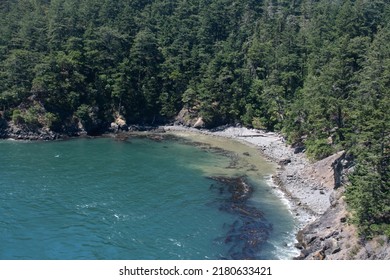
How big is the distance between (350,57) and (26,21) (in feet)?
231

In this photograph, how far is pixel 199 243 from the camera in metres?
43.1

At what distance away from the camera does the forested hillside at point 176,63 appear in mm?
80625

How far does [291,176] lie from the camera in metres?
62.5

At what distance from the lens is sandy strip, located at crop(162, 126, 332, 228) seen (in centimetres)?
5231

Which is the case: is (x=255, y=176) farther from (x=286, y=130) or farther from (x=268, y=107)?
(x=268, y=107)

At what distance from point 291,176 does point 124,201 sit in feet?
84.7

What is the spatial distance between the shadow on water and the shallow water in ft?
2.44

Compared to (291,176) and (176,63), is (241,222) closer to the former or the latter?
(291,176)

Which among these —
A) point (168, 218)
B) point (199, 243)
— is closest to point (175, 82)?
point (168, 218)

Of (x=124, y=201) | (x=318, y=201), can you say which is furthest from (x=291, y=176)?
(x=124, y=201)

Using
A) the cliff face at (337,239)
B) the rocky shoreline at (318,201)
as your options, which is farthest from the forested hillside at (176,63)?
the cliff face at (337,239)

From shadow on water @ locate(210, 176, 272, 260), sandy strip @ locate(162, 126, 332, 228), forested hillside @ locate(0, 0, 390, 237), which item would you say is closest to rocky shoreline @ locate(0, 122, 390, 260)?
sandy strip @ locate(162, 126, 332, 228)

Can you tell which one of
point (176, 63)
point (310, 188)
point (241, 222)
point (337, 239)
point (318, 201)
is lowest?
point (241, 222)

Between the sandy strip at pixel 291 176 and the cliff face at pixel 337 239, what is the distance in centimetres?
→ 208
